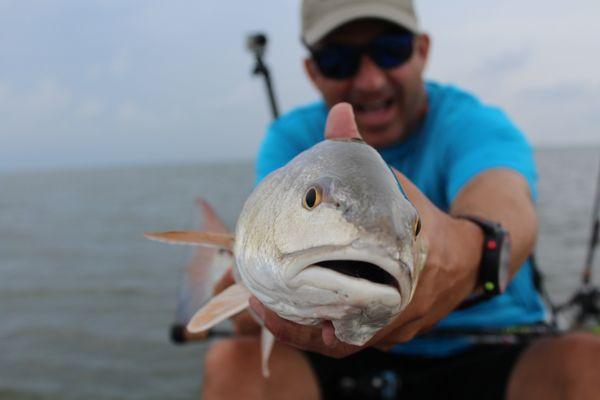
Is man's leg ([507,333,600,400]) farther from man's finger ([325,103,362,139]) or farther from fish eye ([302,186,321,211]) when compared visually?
fish eye ([302,186,321,211])

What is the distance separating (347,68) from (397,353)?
1.48 meters

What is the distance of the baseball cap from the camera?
9.82ft

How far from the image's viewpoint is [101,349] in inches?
273

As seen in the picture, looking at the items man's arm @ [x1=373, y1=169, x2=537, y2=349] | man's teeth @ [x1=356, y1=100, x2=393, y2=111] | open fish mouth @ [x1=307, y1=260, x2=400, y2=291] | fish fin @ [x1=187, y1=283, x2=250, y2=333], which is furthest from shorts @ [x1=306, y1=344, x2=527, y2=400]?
open fish mouth @ [x1=307, y1=260, x2=400, y2=291]

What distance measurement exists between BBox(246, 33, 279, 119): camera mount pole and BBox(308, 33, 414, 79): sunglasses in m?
1.39

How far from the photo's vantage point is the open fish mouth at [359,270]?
3.36ft

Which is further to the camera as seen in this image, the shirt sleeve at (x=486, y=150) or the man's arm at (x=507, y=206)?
the shirt sleeve at (x=486, y=150)

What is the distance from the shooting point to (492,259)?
1743mm

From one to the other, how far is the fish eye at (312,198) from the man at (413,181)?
1.30 m

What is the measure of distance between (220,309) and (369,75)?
1.85m

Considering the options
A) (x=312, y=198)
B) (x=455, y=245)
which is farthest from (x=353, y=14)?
(x=312, y=198)

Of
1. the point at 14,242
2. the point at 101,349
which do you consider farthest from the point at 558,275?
the point at 14,242

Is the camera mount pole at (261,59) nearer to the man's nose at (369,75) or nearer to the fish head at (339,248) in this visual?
the man's nose at (369,75)

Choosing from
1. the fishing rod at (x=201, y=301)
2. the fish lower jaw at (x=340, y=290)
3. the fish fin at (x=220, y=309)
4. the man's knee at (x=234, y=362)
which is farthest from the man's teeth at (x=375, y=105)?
the fish lower jaw at (x=340, y=290)
